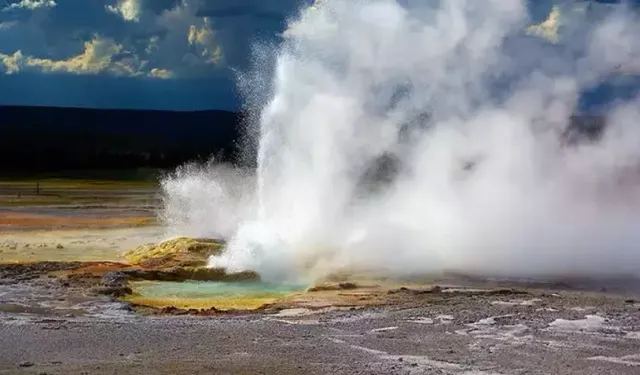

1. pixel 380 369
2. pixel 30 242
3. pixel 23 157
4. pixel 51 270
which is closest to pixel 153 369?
pixel 380 369

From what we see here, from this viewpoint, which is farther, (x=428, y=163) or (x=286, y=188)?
(x=428, y=163)

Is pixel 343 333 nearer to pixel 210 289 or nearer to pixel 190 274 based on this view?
pixel 210 289

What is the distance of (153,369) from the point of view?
9320mm

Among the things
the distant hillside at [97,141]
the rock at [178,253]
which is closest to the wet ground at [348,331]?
the rock at [178,253]

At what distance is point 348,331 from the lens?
37.3 feet

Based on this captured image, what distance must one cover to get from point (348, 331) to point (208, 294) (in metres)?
4.06

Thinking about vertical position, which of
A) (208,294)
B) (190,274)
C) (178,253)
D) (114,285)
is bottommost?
(208,294)

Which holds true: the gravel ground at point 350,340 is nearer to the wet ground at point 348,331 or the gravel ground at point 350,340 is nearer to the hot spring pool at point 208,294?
the wet ground at point 348,331

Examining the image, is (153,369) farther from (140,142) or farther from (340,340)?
(140,142)

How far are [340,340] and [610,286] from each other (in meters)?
6.15

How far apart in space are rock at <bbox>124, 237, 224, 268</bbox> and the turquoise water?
3.89ft

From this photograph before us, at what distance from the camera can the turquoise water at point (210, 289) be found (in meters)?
14.6

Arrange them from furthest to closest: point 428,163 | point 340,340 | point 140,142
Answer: point 140,142
point 428,163
point 340,340

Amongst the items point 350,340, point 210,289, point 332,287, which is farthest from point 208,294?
point 350,340
